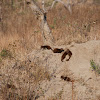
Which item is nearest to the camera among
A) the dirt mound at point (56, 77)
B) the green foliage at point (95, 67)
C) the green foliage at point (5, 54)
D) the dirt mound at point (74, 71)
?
the dirt mound at point (56, 77)

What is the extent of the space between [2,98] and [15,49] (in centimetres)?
234

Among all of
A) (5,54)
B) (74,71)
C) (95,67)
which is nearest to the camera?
(95,67)

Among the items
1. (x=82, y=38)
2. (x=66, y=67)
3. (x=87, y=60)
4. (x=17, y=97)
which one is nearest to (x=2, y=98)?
(x=17, y=97)

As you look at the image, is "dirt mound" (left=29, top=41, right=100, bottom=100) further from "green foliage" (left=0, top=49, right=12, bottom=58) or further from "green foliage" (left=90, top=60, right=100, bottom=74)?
"green foliage" (left=0, top=49, right=12, bottom=58)

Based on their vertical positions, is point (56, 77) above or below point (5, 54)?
below

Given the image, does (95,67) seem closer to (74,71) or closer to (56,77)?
(74,71)

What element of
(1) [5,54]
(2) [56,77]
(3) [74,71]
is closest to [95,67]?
(3) [74,71]

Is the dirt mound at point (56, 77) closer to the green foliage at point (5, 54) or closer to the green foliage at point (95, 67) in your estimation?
the green foliage at point (95, 67)

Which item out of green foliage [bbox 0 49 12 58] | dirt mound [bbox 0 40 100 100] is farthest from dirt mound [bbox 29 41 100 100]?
green foliage [bbox 0 49 12 58]

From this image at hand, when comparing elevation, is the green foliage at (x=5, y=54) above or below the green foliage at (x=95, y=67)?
above

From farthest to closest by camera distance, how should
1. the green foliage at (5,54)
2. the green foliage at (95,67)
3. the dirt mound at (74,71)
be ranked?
the green foliage at (5,54)
the green foliage at (95,67)
the dirt mound at (74,71)

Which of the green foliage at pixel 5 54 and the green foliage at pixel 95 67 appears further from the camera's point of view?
the green foliage at pixel 5 54

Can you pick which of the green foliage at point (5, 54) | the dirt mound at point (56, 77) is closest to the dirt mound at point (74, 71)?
the dirt mound at point (56, 77)

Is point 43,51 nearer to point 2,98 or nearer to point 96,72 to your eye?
point 96,72
